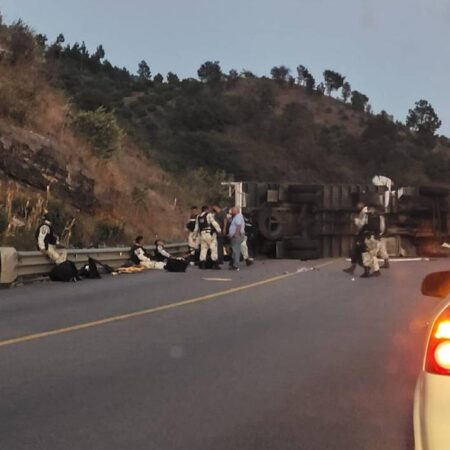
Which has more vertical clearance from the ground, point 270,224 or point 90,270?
point 270,224

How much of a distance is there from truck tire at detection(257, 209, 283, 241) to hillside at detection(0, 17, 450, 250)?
4.44m

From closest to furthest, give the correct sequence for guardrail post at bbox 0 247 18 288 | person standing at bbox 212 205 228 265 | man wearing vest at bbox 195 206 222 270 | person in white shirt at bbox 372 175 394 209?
guardrail post at bbox 0 247 18 288, man wearing vest at bbox 195 206 222 270, person standing at bbox 212 205 228 265, person in white shirt at bbox 372 175 394 209

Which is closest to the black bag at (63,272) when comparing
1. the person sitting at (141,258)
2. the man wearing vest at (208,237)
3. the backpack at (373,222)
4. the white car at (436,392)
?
the person sitting at (141,258)

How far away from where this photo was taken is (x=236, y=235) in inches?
793

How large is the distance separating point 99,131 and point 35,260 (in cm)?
1392

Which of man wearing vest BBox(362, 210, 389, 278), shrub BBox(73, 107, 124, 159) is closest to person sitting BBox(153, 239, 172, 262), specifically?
man wearing vest BBox(362, 210, 389, 278)

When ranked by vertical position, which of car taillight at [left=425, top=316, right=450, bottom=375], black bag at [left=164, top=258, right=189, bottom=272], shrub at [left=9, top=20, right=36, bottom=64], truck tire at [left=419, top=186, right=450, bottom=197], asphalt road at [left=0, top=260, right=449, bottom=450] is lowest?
asphalt road at [left=0, top=260, right=449, bottom=450]

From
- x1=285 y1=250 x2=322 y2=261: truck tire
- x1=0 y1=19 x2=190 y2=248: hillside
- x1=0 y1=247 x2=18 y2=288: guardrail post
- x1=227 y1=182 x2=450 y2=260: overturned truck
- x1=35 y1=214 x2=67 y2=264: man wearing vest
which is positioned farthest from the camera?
x1=285 y1=250 x2=322 y2=261: truck tire

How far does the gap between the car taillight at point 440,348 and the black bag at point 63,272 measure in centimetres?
1267

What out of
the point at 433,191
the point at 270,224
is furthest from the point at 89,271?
the point at 433,191

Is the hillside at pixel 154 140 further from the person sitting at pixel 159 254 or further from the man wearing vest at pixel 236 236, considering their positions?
the man wearing vest at pixel 236 236

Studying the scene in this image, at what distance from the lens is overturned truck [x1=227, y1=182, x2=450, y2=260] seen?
24109 millimetres

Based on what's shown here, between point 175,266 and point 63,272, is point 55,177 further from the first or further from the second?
point 63,272

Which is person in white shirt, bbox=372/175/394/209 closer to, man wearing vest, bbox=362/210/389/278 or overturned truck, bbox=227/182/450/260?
overturned truck, bbox=227/182/450/260
